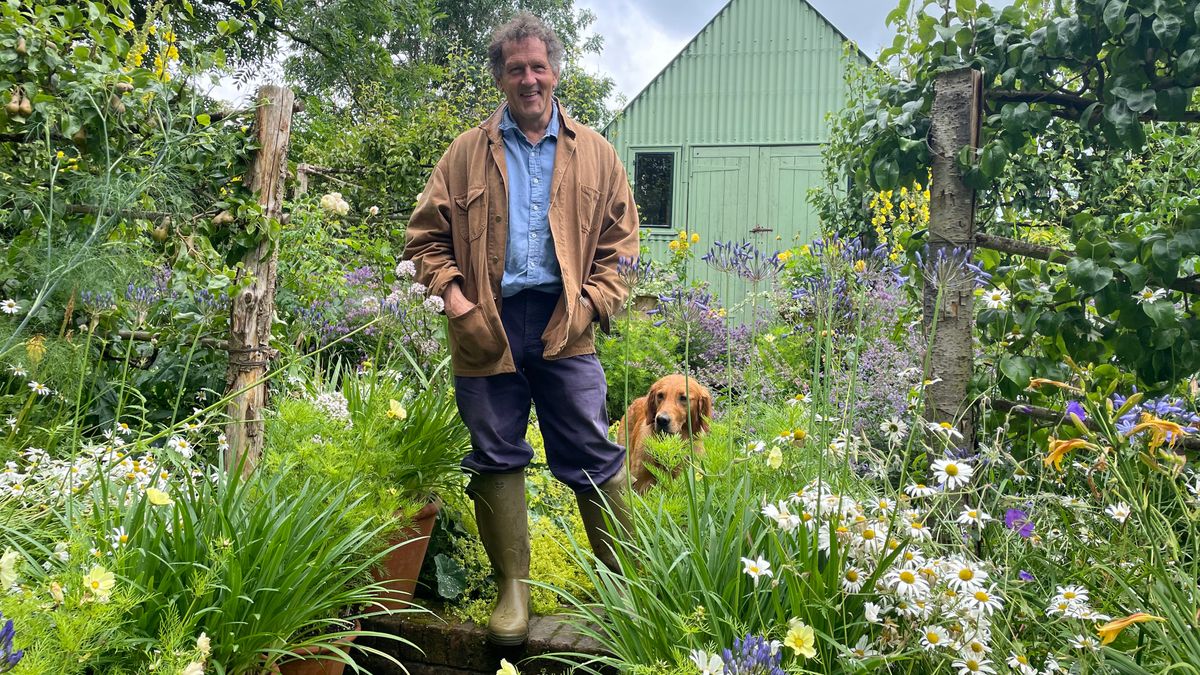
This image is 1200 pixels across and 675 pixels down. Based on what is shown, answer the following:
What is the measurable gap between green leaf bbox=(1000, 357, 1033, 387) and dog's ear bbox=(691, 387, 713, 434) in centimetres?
151

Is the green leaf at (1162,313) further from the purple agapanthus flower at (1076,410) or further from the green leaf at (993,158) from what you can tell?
the green leaf at (993,158)

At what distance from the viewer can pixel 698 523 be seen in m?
2.67

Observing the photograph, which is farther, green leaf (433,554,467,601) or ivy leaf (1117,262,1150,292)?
green leaf (433,554,467,601)

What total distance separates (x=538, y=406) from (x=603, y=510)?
0.46 meters

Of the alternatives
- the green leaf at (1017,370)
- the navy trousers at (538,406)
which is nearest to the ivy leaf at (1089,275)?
the green leaf at (1017,370)

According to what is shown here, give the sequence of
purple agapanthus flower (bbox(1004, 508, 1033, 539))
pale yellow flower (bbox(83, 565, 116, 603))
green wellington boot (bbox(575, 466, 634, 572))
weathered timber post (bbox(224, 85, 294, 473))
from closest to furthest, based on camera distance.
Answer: pale yellow flower (bbox(83, 565, 116, 603)), purple agapanthus flower (bbox(1004, 508, 1033, 539)), green wellington boot (bbox(575, 466, 634, 572)), weathered timber post (bbox(224, 85, 294, 473))

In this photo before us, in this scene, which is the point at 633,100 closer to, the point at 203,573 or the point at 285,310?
the point at 285,310

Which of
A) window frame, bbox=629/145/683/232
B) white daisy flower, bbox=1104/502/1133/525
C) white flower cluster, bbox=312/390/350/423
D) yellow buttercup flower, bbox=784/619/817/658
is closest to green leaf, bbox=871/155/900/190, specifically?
white daisy flower, bbox=1104/502/1133/525

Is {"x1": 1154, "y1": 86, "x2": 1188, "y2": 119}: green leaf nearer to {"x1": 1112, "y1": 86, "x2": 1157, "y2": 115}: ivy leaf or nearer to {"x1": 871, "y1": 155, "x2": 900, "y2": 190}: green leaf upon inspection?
{"x1": 1112, "y1": 86, "x2": 1157, "y2": 115}: ivy leaf

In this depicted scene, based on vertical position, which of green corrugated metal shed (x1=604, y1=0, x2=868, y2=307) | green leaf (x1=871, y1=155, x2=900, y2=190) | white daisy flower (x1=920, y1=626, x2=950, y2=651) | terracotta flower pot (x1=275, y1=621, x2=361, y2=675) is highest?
green corrugated metal shed (x1=604, y1=0, x2=868, y2=307)

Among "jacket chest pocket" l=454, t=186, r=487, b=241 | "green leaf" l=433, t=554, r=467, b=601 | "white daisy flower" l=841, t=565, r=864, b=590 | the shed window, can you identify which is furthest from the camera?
the shed window

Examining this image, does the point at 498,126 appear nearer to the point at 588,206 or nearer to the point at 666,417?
the point at 588,206

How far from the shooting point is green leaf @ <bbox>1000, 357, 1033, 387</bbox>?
116 inches

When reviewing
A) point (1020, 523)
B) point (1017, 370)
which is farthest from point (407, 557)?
point (1017, 370)
